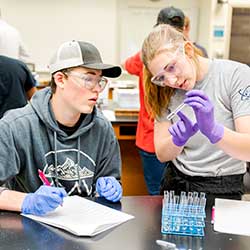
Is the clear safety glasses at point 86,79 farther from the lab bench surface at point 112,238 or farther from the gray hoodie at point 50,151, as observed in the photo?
the lab bench surface at point 112,238

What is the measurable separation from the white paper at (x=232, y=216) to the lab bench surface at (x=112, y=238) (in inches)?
1.2

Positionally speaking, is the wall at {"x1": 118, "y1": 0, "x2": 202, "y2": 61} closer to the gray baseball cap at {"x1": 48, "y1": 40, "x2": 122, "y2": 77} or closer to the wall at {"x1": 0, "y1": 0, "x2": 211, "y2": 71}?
the wall at {"x1": 0, "y1": 0, "x2": 211, "y2": 71}

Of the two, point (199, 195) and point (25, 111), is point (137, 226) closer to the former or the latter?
point (199, 195)

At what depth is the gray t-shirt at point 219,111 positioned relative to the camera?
1.47 meters

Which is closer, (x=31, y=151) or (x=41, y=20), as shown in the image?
(x=31, y=151)

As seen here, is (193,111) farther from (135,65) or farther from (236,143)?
(135,65)

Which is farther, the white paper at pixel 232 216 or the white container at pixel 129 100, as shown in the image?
the white container at pixel 129 100

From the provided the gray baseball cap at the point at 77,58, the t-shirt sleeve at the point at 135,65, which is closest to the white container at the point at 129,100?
the t-shirt sleeve at the point at 135,65

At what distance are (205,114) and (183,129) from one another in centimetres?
12

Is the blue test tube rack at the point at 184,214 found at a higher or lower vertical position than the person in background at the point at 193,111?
lower

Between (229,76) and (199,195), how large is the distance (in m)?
0.45

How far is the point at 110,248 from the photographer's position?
1.14 metres

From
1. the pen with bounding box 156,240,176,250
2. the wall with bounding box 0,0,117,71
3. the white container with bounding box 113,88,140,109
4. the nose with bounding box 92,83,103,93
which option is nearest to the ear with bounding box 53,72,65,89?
the nose with bounding box 92,83,103,93

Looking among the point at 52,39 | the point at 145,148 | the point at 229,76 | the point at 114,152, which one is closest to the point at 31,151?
the point at 114,152
